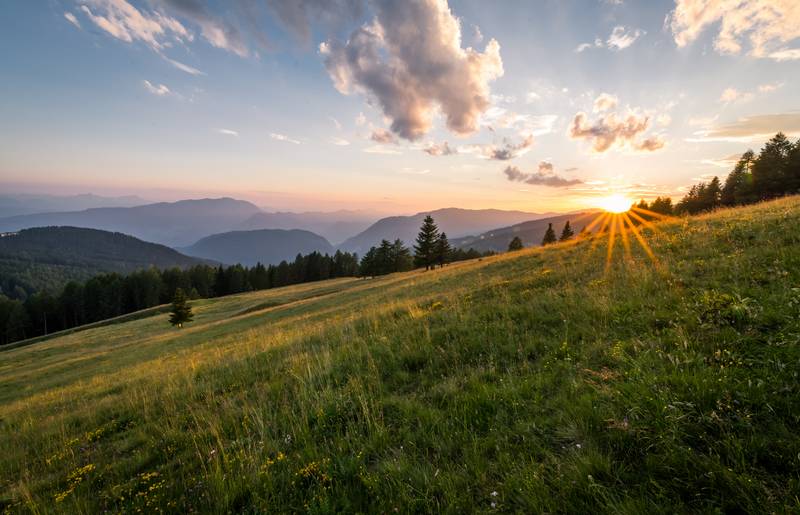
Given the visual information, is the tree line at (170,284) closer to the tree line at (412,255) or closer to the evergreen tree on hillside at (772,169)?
the tree line at (412,255)

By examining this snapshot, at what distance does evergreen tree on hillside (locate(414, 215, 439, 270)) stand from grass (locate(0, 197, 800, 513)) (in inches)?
2064

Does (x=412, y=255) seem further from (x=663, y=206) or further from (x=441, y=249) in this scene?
(x=663, y=206)

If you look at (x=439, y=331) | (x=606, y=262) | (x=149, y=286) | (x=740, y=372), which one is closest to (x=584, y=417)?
(x=740, y=372)

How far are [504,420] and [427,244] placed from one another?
189 ft

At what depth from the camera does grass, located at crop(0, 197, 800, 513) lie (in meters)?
2.63

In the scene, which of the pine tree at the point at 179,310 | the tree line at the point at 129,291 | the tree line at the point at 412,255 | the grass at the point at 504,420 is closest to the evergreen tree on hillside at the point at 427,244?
the tree line at the point at 412,255

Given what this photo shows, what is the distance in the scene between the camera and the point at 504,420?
149 inches

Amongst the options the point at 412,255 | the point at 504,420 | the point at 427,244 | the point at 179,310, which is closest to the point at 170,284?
the point at 179,310

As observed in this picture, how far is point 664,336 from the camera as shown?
15.2 feet

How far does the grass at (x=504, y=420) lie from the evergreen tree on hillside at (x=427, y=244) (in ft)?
172

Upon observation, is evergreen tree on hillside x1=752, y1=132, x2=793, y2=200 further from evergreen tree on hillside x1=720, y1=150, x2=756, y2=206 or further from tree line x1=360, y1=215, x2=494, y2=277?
tree line x1=360, y1=215, x2=494, y2=277

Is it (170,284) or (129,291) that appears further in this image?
(170,284)

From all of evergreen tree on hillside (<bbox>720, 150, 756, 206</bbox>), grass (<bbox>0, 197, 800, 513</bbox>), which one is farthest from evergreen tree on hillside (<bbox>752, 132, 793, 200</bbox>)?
grass (<bbox>0, 197, 800, 513</bbox>)

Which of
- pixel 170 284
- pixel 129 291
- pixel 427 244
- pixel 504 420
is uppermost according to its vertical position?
pixel 504 420
